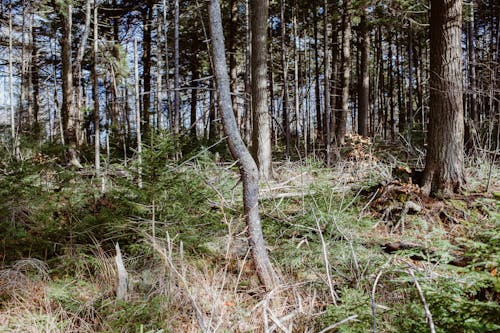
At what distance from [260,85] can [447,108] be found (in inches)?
145

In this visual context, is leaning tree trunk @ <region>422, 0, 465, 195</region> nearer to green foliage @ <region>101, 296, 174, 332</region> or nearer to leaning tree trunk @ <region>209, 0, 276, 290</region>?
leaning tree trunk @ <region>209, 0, 276, 290</region>

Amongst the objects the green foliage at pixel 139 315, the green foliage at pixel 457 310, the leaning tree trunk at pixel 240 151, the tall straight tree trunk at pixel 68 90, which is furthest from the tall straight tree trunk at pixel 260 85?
the tall straight tree trunk at pixel 68 90

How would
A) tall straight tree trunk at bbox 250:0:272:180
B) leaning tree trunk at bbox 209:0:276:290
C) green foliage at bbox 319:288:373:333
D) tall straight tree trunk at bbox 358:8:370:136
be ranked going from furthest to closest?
tall straight tree trunk at bbox 358:8:370:136, tall straight tree trunk at bbox 250:0:272:180, leaning tree trunk at bbox 209:0:276:290, green foliage at bbox 319:288:373:333

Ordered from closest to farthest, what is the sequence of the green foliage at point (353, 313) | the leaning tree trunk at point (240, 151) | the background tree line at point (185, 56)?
the green foliage at point (353, 313) < the leaning tree trunk at point (240, 151) < the background tree line at point (185, 56)

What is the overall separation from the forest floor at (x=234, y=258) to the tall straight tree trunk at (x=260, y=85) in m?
1.69

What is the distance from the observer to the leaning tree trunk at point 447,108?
495 centimetres

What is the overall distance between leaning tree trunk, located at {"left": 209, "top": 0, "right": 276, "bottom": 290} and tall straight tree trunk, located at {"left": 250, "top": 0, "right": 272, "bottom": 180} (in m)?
3.90

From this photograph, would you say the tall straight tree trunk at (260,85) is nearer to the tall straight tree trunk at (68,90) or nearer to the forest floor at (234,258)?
the forest floor at (234,258)

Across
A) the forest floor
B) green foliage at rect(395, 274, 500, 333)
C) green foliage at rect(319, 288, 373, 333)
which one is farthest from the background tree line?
green foliage at rect(395, 274, 500, 333)

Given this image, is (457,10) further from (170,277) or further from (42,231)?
(42,231)

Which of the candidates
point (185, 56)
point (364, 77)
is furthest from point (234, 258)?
point (185, 56)

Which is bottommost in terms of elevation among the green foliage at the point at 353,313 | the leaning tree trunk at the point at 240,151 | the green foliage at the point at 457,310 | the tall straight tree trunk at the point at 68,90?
the green foliage at the point at 353,313

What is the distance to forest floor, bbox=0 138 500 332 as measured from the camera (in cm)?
237

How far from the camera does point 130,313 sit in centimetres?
282
